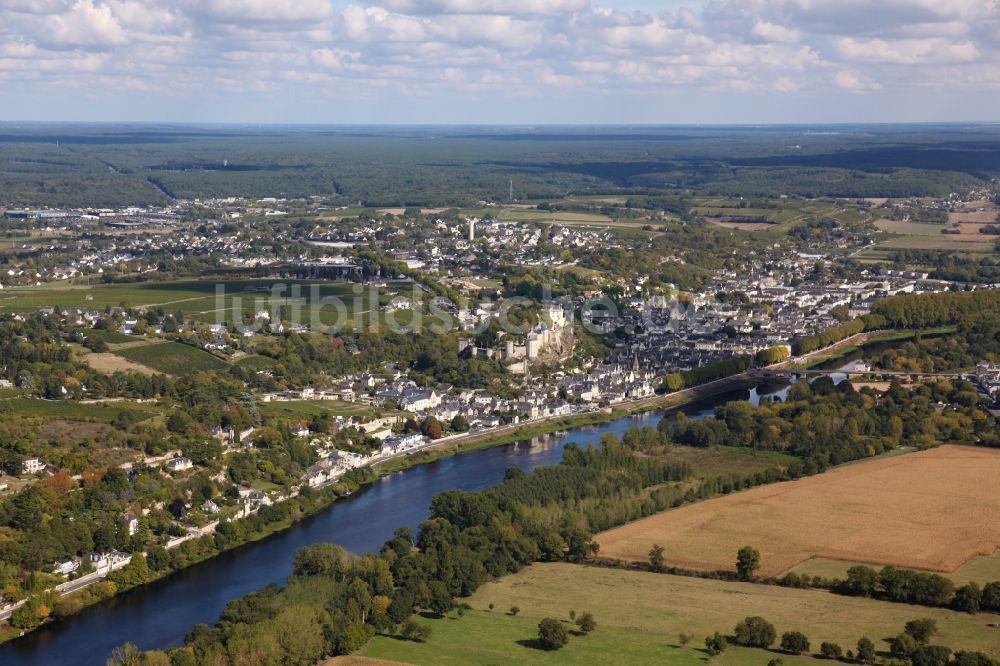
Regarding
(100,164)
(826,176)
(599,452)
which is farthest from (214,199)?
(599,452)

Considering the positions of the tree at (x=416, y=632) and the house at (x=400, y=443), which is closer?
the tree at (x=416, y=632)

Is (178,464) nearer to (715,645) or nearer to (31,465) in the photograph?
(31,465)

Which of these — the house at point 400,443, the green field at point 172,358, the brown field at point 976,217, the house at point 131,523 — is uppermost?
the brown field at point 976,217

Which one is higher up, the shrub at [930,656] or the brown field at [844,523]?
the shrub at [930,656]

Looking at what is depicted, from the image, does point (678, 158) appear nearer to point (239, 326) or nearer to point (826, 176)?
point (826, 176)

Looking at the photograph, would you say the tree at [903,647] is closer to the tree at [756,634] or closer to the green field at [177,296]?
the tree at [756,634]

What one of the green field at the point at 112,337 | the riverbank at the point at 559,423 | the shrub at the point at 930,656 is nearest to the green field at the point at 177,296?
the green field at the point at 112,337

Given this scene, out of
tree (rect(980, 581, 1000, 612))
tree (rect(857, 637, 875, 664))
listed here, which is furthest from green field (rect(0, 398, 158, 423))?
tree (rect(980, 581, 1000, 612))
